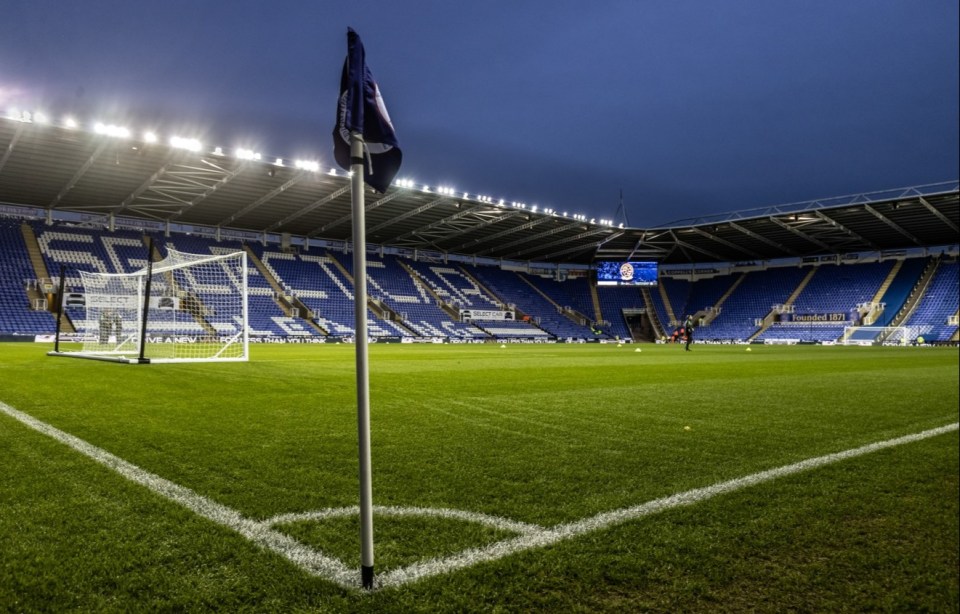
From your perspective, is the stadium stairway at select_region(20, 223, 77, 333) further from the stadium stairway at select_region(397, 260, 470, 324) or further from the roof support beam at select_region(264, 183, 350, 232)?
the stadium stairway at select_region(397, 260, 470, 324)

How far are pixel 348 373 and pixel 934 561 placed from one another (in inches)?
419

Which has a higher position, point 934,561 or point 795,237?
point 795,237

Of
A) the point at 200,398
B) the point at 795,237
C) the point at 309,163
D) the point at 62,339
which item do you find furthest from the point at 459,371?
the point at 795,237

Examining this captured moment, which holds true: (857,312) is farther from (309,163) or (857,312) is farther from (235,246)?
(235,246)

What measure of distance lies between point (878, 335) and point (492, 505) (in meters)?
51.4

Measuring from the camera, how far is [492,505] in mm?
3193

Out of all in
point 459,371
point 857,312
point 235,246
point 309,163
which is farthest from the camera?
point 857,312

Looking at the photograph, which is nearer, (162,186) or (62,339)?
(62,339)

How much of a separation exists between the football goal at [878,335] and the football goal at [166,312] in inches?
1756

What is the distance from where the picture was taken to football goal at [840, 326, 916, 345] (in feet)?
142

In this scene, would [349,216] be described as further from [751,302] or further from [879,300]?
[879,300]

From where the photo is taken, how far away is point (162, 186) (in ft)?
115

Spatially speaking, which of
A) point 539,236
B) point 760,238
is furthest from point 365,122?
point 760,238

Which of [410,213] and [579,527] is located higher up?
[410,213]
